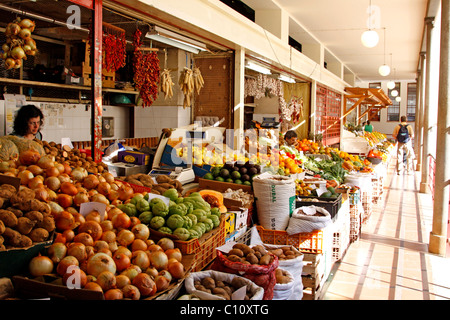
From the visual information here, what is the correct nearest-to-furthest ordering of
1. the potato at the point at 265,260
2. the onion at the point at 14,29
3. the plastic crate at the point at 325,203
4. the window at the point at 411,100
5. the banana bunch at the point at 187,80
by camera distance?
1. the potato at the point at 265,260
2. the onion at the point at 14,29
3. the plastic crate at the point at 325,203
4. the banana bunch at the point at 187,80
5. the window at the point at 411,100

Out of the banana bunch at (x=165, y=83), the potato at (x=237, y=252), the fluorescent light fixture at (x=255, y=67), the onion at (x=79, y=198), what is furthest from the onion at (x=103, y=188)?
the fluorescent light fixture at (x=255, y=67)

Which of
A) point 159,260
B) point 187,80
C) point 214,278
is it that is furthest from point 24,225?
point 187,80

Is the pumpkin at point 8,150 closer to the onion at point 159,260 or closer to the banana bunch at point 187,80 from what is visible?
the onion at point 159,260

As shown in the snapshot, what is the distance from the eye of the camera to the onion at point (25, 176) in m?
2.67

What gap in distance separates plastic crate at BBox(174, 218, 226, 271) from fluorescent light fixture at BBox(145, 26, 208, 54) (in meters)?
2.61

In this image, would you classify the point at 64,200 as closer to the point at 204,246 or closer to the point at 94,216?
Answer: the point at 94,216

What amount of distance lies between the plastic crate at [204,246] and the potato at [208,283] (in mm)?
265

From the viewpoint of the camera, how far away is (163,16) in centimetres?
436

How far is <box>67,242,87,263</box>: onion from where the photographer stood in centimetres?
213

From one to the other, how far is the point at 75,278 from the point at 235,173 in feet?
9.24

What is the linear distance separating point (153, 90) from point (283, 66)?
11.9 ft

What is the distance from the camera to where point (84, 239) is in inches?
89.4

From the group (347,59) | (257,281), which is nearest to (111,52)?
(257,281)

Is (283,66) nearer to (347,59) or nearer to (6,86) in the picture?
(6,86)
